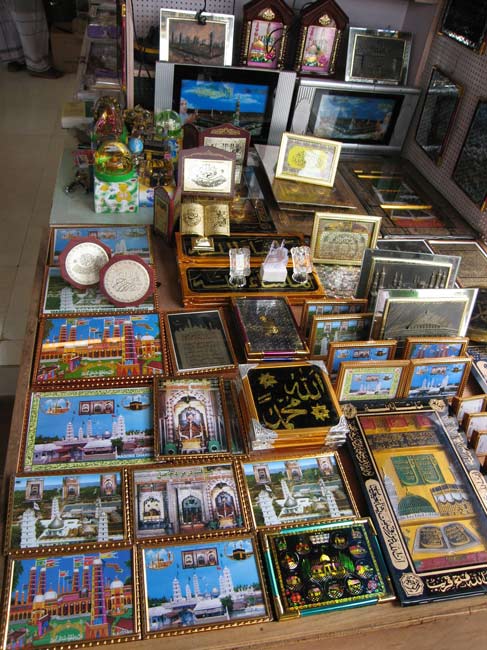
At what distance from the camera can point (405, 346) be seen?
6.73ft

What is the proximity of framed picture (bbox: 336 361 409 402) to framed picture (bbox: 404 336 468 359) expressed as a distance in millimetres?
106

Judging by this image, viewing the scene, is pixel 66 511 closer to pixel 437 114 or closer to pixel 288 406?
pixel 288 406

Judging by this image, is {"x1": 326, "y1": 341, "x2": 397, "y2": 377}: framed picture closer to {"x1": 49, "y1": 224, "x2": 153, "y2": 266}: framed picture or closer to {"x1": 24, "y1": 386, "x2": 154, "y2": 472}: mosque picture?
{"x1": 24, "y1": 386, "x2": 154, "y2": 472}: mosque picture

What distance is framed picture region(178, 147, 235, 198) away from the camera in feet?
8.56

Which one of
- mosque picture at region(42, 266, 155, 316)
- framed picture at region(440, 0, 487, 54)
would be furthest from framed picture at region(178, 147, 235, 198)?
framed picture at region(440, 0, 487, 54)

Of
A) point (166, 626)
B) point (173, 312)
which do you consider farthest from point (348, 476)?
point (173, 312)

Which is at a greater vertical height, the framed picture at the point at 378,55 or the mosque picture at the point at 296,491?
the framed picture at the point at 378,55

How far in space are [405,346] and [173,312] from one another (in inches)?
33.6

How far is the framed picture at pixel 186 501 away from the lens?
1.58 m

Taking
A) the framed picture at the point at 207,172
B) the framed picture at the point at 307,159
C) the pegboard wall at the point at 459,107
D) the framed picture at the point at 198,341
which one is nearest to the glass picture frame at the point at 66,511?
the framed picture at the point at 198,341

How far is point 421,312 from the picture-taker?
2.05m

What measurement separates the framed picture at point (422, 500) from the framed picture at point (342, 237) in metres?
0.83

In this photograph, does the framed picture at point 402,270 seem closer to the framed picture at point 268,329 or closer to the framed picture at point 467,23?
the framed picture at point 268,329

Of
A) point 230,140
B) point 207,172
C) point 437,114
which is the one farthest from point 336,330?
point 437,114
